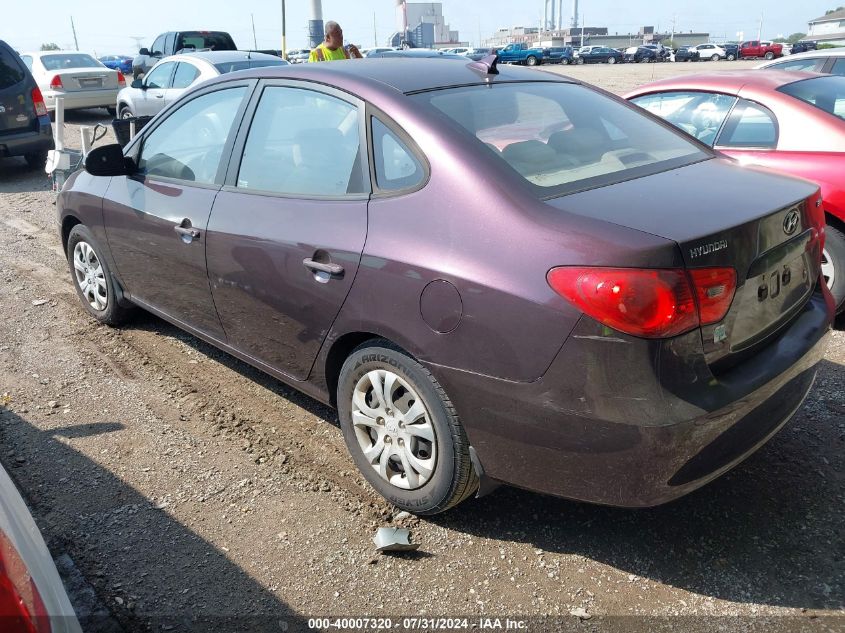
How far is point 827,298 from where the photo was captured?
9.72 feet

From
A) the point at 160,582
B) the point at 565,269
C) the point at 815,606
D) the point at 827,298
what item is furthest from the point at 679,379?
the point at 160,582

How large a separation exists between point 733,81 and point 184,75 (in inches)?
348

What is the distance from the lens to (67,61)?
16.9 m

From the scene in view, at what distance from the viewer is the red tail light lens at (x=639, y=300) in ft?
7.02

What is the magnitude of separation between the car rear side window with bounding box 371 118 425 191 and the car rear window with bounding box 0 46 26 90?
9.31m

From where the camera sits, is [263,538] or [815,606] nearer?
[815,606]

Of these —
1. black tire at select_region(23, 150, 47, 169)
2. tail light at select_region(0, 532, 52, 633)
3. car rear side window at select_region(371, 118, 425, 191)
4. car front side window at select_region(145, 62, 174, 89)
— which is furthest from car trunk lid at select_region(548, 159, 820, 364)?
black tire at select_region(23, 150, 47, 169)

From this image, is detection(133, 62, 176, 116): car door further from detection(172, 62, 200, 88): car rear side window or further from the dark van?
the dark van

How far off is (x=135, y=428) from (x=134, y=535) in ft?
2.96

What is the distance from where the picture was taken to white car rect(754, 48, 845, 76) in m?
6.47

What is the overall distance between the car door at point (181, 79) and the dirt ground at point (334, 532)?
8.28 meters

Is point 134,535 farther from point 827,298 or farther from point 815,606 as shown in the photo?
point 827,298

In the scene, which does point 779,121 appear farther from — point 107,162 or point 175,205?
point 107,162

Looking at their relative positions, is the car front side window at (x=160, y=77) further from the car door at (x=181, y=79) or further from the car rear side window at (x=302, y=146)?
the car rear side window at (x=302, y=146)
